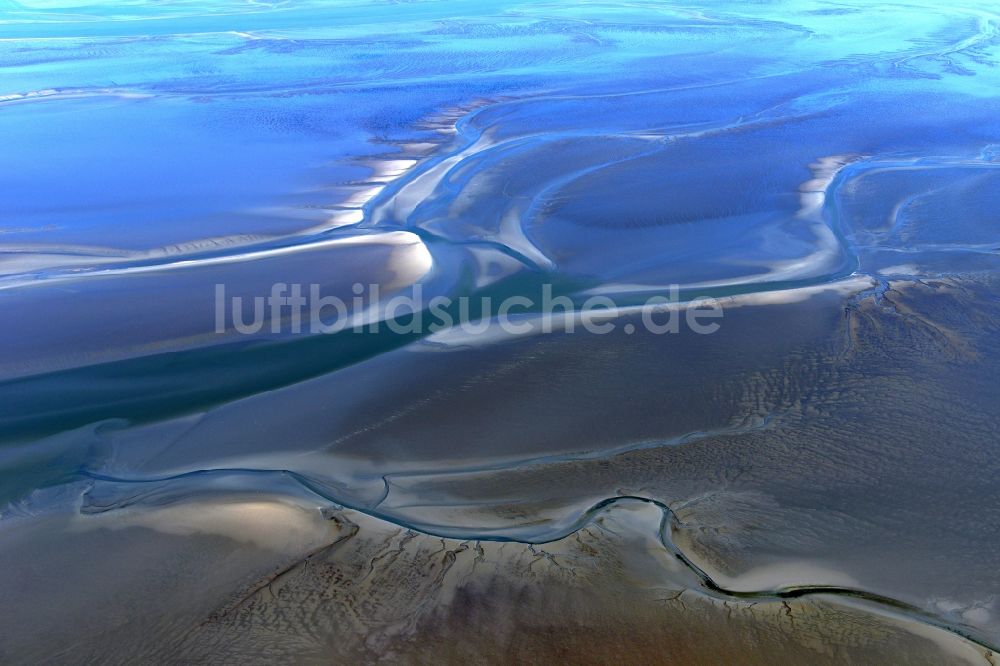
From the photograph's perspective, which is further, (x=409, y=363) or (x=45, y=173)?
(x=45, y=173)

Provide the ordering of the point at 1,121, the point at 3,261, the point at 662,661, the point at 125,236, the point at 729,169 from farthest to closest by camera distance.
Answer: the point at 1,121 → the point at 729,169 → the point at 125,236 → the point at 3,261 → the point at 662,661

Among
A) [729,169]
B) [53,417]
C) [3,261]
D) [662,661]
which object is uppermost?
[729,169]

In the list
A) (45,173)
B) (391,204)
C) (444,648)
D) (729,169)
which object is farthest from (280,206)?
(444,648)

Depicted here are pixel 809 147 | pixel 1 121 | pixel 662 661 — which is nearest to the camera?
pixel 662 661

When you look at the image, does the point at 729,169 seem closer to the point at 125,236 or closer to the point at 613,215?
the point at 613,215

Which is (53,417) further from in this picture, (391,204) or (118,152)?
(118,152)

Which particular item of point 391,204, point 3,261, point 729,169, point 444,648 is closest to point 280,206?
→ point 391,204

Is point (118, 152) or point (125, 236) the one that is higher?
point (118, 152)
